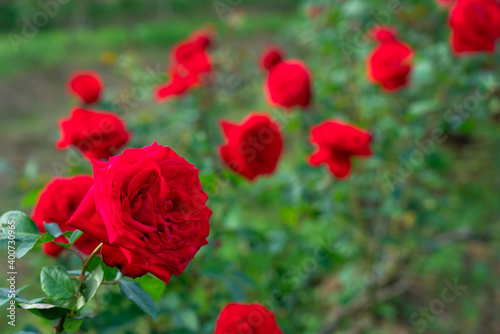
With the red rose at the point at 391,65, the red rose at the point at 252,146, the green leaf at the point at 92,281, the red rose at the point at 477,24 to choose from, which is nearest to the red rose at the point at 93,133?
the red rose at the point at 252,146

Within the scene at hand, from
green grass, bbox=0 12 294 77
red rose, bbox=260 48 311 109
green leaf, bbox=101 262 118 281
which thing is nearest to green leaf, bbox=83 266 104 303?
green leaf, bbox=101 262 118 281

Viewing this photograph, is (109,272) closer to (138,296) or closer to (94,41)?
(138,296)

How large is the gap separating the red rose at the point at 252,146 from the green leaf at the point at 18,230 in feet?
1.74

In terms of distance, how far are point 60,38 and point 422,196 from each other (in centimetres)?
592

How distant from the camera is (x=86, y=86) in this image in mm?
1342

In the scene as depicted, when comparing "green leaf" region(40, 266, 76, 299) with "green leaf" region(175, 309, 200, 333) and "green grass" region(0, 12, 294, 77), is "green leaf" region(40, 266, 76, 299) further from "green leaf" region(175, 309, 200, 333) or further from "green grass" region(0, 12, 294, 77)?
"green grass" region(0, 12, 294, 77)

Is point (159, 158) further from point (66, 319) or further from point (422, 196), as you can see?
point (422, 196)

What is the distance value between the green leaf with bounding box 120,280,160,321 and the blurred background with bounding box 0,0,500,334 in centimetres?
7

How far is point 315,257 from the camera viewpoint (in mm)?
1371

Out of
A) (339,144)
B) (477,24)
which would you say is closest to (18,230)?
(339,144)

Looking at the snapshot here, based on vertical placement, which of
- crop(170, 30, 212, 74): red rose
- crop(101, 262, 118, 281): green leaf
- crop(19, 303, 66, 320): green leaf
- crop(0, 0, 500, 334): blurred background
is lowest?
crop(0, 0, 500, 334): blurred background

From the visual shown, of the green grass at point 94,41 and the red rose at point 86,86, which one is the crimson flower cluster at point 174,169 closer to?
the red rose at point 86,86

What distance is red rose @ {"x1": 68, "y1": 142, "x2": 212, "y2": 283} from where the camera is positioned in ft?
1.38

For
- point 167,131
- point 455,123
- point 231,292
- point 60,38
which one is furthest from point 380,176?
point 60,38
